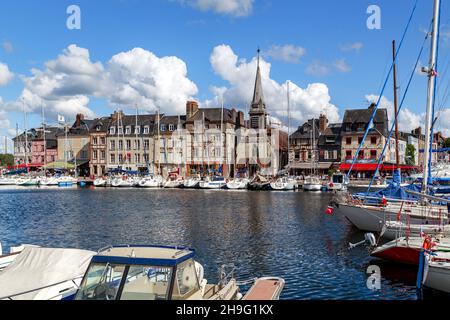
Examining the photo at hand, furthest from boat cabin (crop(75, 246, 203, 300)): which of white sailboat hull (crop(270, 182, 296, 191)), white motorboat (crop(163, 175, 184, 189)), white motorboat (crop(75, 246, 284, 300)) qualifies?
white motorboat (crop(163, 175, 184, 189))

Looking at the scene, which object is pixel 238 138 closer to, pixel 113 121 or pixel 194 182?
pixel 194 182

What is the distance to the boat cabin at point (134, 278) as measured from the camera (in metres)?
11.1

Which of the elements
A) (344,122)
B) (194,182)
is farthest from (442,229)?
(344,122)

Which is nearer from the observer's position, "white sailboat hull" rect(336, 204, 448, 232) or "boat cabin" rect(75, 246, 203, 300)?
"boat cabin" rect(75, 246, 203, 300)

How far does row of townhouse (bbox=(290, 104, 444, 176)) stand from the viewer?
306ft

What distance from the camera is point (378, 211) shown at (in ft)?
105

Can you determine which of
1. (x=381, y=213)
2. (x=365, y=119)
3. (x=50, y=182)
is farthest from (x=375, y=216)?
(x=50, y=182)

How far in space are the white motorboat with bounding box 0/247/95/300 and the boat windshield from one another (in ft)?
11.5

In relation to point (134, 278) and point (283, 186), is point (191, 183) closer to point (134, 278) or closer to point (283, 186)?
point (283, 186)

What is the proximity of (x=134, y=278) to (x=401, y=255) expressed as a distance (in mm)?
15923

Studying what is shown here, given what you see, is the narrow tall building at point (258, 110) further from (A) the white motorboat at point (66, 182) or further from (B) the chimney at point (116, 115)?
(A) the white motorboat at point (66, 182)

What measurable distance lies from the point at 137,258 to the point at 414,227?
2085cm

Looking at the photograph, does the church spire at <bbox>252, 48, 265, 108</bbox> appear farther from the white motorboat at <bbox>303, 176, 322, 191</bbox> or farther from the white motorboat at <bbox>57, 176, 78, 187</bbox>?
the white motorboat at <bbox>57, 176, 78, 187</bbox>

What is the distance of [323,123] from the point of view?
103 meters
